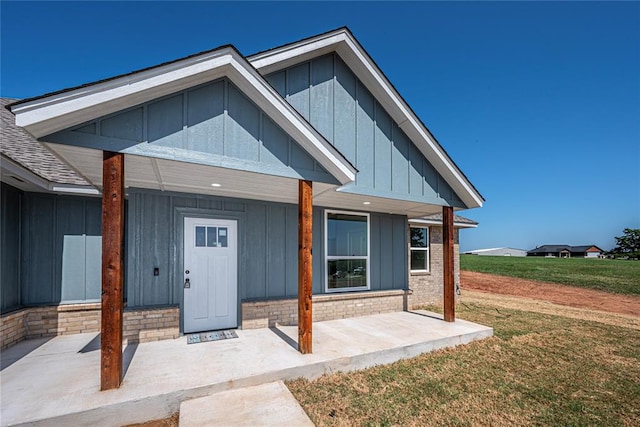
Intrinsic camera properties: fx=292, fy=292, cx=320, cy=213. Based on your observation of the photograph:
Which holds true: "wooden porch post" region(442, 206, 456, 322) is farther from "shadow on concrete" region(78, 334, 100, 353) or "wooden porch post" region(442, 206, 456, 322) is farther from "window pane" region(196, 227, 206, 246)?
"shadow on concrete" region(78, 334, 100, 353)

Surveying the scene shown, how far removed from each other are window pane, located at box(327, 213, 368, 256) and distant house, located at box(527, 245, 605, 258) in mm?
74192

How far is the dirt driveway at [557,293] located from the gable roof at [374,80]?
10.2 m

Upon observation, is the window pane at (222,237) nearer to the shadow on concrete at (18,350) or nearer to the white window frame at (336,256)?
the white window frame at (336,256)

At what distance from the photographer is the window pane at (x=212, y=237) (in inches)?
243

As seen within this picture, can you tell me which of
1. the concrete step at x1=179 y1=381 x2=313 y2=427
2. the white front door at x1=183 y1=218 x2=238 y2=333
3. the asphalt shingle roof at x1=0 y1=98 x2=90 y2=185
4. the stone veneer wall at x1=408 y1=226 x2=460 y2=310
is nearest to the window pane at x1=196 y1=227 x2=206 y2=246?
the white front door at x1=183 y1=218 x2=238 y2=333

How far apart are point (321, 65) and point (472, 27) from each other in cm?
686

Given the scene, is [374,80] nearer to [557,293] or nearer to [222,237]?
[222,237]

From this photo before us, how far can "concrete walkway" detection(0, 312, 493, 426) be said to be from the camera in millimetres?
3258

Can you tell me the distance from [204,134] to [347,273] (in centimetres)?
534

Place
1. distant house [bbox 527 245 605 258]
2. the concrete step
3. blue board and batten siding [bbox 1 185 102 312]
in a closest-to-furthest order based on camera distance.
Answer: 1. the concrete step
2. blue board and batten siding [bbox 1 185 102 312]
3. distant house [bbox 527 245 605 258]

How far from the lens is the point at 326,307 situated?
7422 millimetres

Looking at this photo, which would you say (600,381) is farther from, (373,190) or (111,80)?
(111,80)

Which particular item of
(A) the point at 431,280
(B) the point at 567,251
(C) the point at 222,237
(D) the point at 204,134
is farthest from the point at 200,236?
(B) the point at 567,251

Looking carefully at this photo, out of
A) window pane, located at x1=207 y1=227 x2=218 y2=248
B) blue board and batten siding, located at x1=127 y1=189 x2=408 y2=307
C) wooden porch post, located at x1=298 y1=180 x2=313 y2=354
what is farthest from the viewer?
window pane, located at x1=207 y1=227 x2=218 y2=248
